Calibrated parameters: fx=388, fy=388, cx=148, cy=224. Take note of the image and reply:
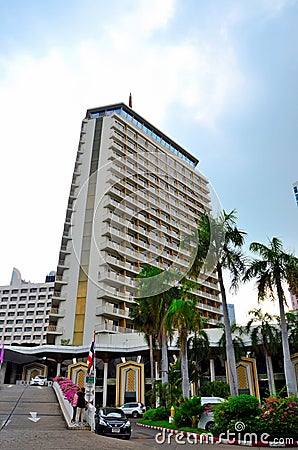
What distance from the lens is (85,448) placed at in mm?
8602

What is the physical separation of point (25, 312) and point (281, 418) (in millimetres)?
91144

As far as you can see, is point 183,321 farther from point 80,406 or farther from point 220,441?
point 220,441

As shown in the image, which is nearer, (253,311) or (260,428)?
(260,428)

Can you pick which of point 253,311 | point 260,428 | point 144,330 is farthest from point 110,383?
point 260,428

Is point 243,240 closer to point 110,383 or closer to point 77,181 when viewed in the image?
point 110,383

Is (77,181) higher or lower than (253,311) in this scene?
higher

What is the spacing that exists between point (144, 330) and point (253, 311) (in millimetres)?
8168

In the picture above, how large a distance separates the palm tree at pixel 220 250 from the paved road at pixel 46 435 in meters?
8.56

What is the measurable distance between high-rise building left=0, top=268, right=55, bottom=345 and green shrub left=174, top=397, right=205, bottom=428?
258ft

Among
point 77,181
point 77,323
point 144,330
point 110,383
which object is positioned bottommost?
point 110,383

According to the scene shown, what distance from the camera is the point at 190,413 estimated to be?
1541cm

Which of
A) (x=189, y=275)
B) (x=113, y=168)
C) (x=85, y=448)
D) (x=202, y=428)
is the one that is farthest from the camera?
(x=113, y=168)

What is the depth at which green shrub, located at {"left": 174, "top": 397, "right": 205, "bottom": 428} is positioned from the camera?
50.4 feet

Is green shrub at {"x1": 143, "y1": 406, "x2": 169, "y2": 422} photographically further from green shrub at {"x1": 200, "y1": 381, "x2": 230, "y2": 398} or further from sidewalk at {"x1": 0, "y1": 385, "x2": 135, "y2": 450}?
green shrub at {"x1": 200, "y1": 381, "x2": 230, "y2": 398}
